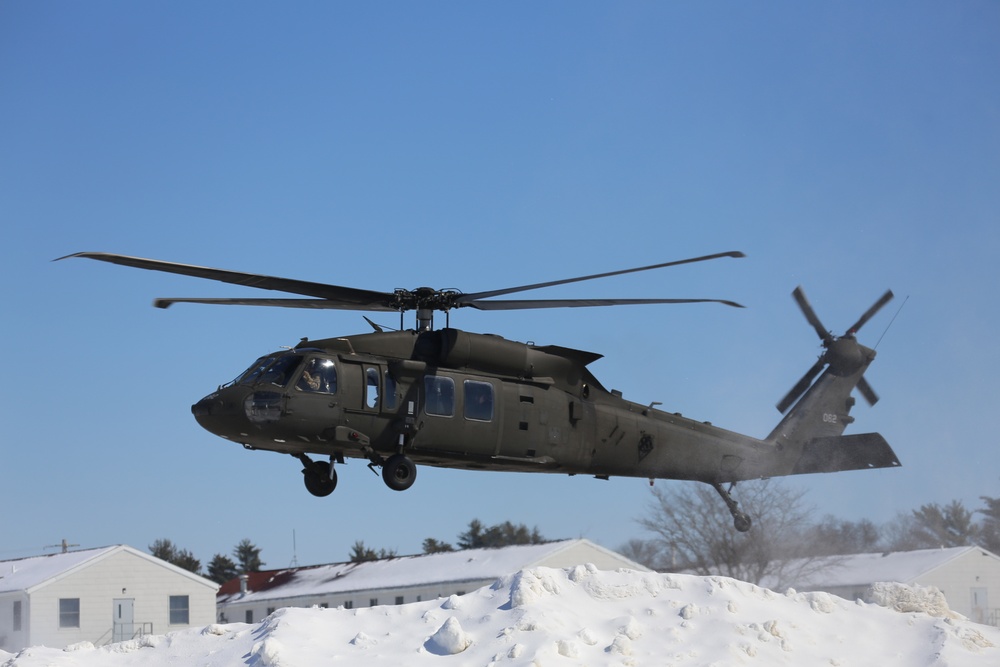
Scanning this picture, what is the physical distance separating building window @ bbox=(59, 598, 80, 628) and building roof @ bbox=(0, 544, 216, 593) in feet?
2.97

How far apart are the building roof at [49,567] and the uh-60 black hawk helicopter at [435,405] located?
23.8 m

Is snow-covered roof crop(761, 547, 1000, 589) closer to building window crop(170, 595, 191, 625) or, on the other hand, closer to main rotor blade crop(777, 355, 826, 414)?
main rotor blade crop(777, 355, 826, 414)

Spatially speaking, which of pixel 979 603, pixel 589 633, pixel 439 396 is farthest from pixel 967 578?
pixel 439 396

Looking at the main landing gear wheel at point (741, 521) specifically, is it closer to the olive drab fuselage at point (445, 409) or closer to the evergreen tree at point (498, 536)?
the olive drab fuselage at point (445, 409)

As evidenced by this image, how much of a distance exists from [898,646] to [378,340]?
10.5 metres

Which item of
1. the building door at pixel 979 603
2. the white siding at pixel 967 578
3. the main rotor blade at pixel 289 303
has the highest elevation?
the main rotor blade at pixel 289 303

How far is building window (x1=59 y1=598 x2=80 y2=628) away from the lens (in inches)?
1622

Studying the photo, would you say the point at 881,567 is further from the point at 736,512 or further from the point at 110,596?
the point at 110,596

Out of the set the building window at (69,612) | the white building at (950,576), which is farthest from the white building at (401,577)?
the building window at (69,612)

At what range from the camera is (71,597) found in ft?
136

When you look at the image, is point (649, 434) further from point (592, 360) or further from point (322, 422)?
point (322, 422)

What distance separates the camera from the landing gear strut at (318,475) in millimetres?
21281

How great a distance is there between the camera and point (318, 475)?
21281mm

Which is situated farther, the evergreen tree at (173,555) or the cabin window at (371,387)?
the evergreen tree at (173,555)
